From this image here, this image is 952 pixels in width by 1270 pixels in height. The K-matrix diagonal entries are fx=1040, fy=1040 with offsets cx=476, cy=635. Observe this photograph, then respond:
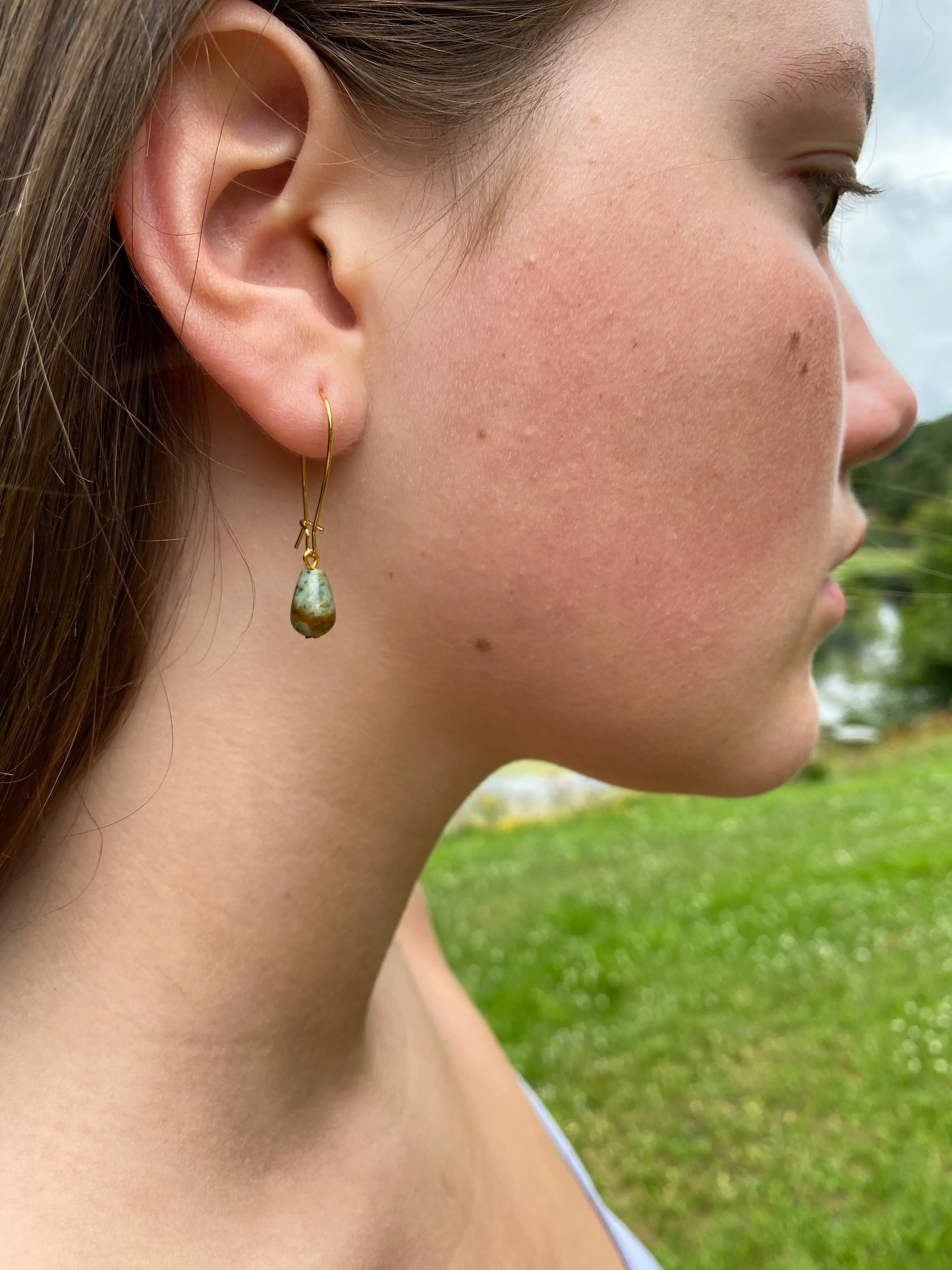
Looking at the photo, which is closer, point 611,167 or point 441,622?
point 611,167

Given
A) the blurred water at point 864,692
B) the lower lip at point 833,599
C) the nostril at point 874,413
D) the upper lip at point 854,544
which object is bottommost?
the blurred water at point 864,692

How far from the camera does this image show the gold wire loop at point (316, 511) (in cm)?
106

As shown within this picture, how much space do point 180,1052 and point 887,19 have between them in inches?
57.7

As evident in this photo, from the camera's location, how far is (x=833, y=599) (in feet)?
4.33

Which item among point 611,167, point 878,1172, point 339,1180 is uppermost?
point 611,167

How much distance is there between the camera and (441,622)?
115cm

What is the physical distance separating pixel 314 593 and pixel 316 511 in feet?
0.35

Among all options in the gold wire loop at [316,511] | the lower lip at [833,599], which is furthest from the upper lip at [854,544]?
the gold wire loop at [316,511]

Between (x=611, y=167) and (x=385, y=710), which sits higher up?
(x=611, y=167)

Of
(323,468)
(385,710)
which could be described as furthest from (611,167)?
(385,710)

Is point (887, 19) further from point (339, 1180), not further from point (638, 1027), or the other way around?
point (638, 1027)

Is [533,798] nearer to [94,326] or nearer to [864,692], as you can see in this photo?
[864,692]

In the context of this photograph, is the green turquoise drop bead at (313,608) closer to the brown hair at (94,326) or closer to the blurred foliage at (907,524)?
the brown hair at (94,326)

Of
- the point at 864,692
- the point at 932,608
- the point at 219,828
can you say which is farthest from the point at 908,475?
the point at 864,692
